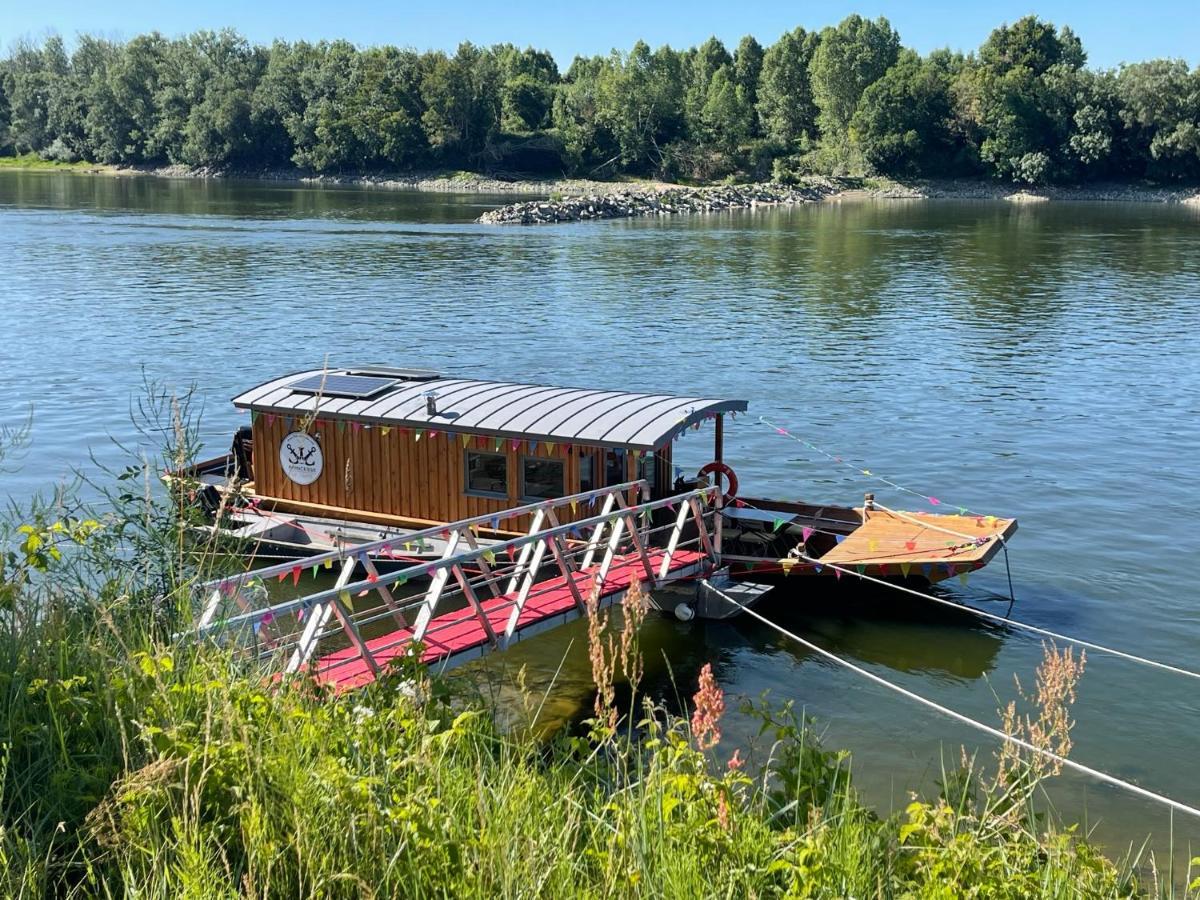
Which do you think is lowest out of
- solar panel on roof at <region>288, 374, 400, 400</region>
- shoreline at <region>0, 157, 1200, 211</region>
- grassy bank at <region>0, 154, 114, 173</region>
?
solar panel on roof at <region>288, 374, 400, 400</region>

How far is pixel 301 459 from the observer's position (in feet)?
72.7

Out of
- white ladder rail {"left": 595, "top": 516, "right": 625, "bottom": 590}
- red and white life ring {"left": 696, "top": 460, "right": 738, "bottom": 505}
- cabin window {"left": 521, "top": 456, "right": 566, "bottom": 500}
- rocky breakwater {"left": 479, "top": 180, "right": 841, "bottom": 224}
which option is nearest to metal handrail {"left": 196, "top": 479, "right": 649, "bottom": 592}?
cabin window {"left": 521, "top": 456, "right": 566, "bottom": 500}

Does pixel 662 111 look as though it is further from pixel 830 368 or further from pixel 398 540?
pixel 398 540

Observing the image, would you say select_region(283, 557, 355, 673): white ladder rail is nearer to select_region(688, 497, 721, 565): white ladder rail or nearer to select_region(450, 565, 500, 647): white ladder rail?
select_region(450, 565, 500, 647): white ladder rail

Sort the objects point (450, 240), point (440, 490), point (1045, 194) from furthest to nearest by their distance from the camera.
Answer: point (1045, 194) < point (450, 240) < point (440, 490)

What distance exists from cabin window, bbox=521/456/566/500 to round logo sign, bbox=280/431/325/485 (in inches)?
157

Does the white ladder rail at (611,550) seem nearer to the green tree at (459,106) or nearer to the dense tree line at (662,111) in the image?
the dense tree line at (662,111)

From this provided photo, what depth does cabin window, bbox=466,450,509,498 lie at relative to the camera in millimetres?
20641

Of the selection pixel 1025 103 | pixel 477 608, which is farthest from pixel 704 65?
pixel 477 608

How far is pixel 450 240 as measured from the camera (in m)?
81.6

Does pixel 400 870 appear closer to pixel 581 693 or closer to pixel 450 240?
pixel 581 693

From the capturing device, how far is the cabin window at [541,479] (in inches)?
787

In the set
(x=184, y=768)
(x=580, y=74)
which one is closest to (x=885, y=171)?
(x=580, y=74)

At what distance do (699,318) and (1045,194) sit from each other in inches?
3808
